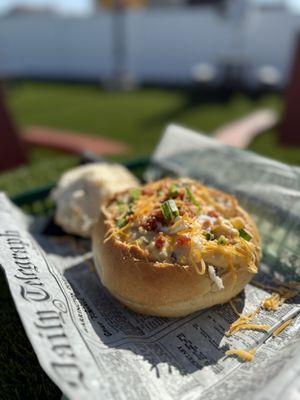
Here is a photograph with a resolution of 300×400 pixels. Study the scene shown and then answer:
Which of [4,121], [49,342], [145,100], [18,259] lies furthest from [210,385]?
[145,100]

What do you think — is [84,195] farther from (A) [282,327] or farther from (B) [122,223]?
(A) [282,327]

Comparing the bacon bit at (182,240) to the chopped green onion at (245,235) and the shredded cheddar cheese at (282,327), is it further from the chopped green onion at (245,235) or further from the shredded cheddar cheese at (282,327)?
the shredded cheddar cheese at (282,327)

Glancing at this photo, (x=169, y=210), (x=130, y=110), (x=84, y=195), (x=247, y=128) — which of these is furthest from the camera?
(x=130, y=110)

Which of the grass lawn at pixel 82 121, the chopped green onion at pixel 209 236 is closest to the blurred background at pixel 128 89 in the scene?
the grass lawn at pixel 82 121

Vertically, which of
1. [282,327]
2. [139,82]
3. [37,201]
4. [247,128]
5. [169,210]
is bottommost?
[139,82]

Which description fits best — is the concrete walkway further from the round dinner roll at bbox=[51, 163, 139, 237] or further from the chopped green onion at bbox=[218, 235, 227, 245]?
the chopped green onion at bbox=[218, 235, 227, 245]

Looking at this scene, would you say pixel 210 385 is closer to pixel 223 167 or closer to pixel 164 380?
pixel 164 380

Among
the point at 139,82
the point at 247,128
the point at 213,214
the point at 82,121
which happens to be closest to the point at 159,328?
the point at 213,214
